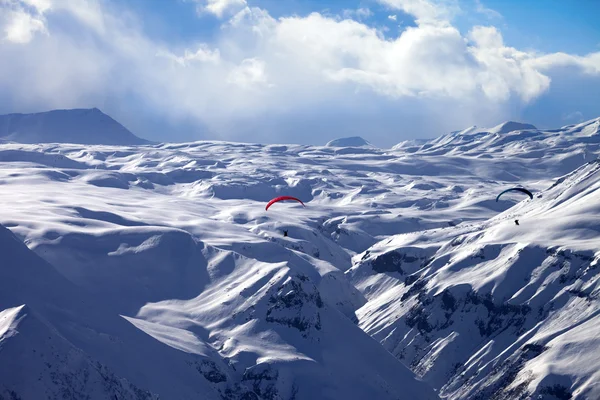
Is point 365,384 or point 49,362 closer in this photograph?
point 49,362

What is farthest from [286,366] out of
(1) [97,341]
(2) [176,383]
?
(1) [97,341]

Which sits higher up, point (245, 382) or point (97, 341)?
point (97, 341)

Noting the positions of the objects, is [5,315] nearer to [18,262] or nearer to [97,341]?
[97,341]

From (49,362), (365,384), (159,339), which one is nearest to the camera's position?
(49,362)

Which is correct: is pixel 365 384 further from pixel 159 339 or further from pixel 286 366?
pixel 159 339

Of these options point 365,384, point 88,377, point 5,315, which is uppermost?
point 5,315

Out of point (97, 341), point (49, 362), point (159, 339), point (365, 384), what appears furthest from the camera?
point (365, 384)

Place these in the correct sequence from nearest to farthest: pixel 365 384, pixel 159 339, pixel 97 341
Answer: pixel 97 341 → pixel 159 339 → pixel 365 384

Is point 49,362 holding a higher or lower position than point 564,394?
higher

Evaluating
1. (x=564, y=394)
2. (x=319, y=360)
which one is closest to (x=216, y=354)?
(x=319, y=360)
